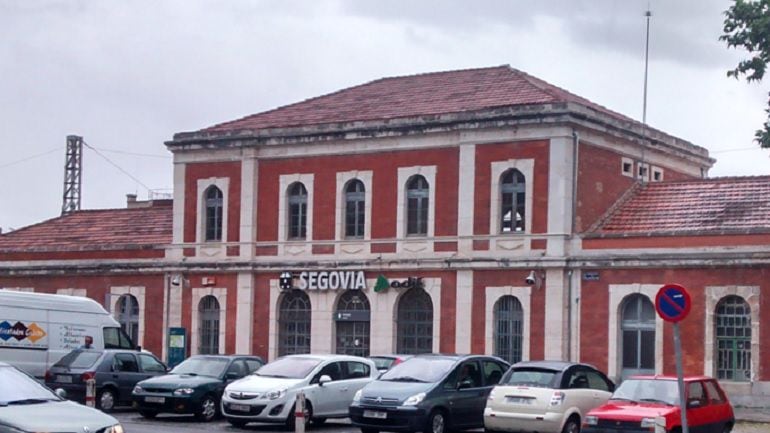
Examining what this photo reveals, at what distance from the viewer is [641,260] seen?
38156 millimetres

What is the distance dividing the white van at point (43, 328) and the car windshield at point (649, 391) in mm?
15623

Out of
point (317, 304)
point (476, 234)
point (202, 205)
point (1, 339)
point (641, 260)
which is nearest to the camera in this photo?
point (1, 339)

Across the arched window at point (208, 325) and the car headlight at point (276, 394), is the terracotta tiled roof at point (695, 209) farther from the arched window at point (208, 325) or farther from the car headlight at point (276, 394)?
the car headlight at point (276, 394)

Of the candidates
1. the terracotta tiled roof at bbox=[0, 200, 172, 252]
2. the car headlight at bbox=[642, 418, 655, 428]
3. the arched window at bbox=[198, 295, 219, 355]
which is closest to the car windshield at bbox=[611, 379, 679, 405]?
the car headlight at bbox=[642, 418, 655, 428]

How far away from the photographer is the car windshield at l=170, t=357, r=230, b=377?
31.1 metres

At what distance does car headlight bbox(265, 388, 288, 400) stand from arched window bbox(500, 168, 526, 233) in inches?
574

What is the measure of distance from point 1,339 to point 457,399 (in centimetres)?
1267

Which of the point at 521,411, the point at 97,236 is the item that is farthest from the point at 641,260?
the point at 97,236

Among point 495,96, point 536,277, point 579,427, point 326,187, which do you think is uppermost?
point 495,96

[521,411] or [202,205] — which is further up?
[202,205]

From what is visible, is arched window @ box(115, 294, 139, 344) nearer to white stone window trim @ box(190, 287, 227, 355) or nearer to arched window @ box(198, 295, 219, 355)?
white stone window trim @ box(190, 287, 227, 355)

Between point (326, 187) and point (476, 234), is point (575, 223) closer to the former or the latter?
point (476, 234)

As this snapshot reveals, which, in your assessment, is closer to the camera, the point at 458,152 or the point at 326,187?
the point at 458,152

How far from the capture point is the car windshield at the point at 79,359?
104ft
